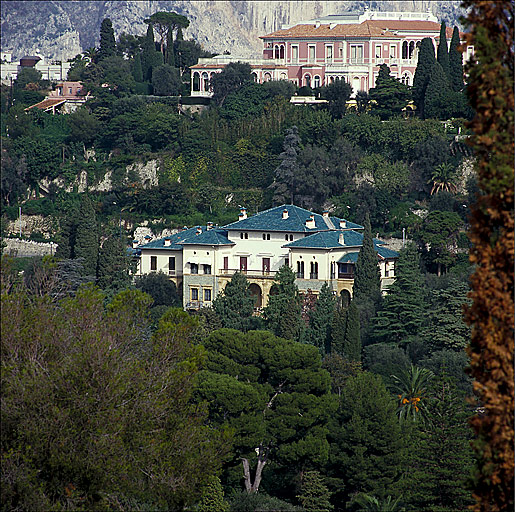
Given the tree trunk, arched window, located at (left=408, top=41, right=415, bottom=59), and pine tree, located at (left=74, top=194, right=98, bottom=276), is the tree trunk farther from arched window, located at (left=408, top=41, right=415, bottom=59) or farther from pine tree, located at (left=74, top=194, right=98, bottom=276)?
arched window, located at (left=408, top=41, right=415, bottom=59)

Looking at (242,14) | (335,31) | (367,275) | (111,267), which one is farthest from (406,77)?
(242,14)

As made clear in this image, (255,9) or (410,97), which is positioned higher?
(255,9)

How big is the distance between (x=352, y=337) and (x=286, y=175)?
2185 centimetres

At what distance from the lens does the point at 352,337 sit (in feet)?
163

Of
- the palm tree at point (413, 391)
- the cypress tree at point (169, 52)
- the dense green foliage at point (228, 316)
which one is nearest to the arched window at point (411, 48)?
the dense green foliage at point (228, 316)

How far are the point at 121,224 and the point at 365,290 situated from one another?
71.6 feet

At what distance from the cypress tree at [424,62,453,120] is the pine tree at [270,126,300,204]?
8.07m

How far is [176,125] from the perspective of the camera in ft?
260

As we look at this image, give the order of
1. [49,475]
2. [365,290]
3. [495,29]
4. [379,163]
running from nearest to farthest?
[495,29] → [49,475] → [365,290] → [379,163]

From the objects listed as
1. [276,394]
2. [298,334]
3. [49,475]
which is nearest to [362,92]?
[298,334]

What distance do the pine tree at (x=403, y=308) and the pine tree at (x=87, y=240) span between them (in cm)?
1554

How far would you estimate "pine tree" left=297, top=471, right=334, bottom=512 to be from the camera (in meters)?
35.7

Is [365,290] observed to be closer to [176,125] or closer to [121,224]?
[121,224]

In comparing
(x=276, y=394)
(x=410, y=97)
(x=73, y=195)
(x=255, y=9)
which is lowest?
(x=276, y=394)
